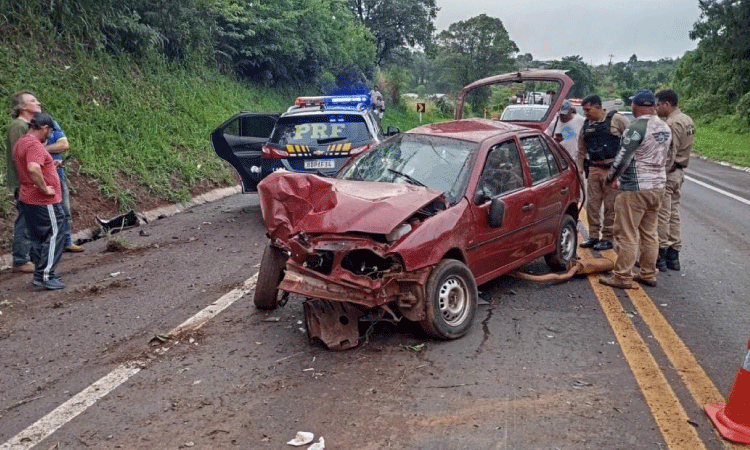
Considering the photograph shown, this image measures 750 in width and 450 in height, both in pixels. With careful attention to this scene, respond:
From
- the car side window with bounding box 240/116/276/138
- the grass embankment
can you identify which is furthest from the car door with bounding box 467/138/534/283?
the car side window with bounding box 240/116/276/138

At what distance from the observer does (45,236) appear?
6.44 meters

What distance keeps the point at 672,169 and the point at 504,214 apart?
2.60 m

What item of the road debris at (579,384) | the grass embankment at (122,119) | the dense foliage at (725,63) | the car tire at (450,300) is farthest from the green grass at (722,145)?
the road debris at (579,384)

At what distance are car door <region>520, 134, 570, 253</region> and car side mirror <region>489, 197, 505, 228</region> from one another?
2.79ft

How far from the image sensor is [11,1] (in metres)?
11.5

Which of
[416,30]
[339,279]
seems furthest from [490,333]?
[416,30]

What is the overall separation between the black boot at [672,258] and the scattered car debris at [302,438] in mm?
5097

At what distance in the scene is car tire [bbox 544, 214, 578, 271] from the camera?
6.62 metres

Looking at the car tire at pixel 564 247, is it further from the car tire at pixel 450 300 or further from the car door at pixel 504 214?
the car tire at pixel 450 300

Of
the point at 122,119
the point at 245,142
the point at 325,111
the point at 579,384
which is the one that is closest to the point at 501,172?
the point at 579,384

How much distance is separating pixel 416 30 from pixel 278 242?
41134mm

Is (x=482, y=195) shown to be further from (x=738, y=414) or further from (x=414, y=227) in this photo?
(x=738, y=414)

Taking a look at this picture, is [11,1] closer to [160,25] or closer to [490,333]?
[160,25]

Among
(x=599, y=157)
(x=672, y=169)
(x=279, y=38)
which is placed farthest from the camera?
(x=279, y=38)
